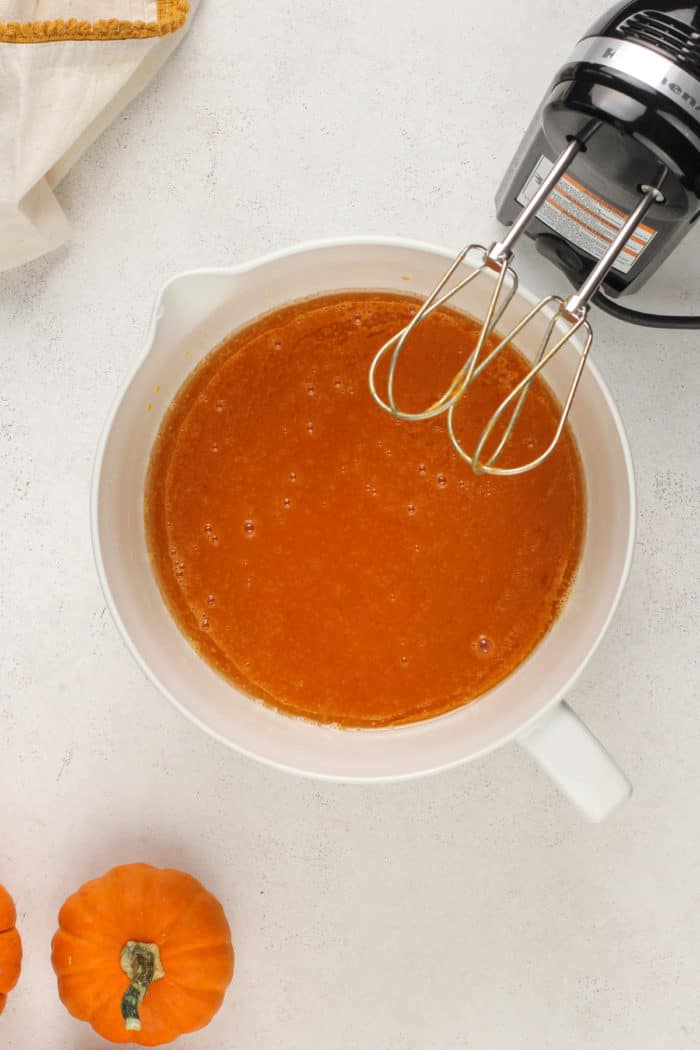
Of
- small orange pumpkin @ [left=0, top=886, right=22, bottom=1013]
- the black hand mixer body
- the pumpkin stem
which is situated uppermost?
the black hand mixer body

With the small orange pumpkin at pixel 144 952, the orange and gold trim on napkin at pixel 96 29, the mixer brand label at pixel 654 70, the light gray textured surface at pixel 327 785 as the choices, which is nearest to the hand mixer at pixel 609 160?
the mixer brand label at pixel 654 70

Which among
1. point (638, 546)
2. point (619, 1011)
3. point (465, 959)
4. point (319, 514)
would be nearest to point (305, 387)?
point (319, 514)

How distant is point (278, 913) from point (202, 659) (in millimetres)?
336

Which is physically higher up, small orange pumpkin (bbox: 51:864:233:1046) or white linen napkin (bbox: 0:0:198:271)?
white linen napkin (bbox: 0:0:198:271)

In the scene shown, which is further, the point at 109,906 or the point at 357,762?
the point at 109,906

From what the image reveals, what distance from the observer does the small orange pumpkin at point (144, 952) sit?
950 mm

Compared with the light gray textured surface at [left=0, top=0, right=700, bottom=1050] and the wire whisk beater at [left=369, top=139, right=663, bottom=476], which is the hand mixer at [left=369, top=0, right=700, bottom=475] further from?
the light gray textured surface at [left=0, top=0, right=700, bottom=1050]

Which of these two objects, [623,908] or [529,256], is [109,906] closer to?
[623,908]

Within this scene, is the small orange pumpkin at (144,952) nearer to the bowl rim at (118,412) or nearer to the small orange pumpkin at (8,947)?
the small orange pumpkin at (8,947)

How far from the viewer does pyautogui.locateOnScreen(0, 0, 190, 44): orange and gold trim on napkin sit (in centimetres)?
87

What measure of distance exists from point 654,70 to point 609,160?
70 millimetres

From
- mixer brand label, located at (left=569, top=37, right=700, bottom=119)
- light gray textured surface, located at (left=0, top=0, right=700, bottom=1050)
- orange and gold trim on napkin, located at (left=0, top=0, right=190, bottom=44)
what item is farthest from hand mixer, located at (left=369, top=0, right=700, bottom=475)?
orange and gold trim on napkin, located at (left=0, top=0, right=190, bottom=44)

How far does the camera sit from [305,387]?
861 mm

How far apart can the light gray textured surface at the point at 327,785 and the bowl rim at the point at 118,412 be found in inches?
7.9
